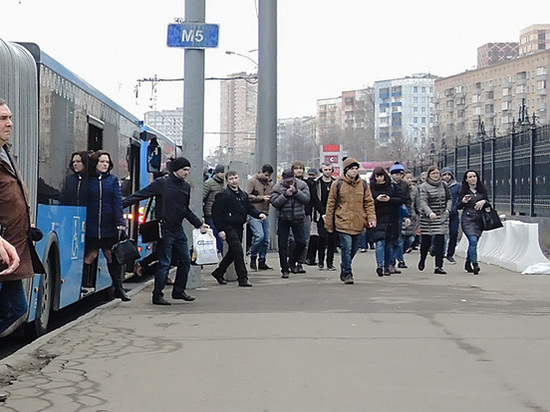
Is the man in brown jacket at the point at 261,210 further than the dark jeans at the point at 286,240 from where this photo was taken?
Yes

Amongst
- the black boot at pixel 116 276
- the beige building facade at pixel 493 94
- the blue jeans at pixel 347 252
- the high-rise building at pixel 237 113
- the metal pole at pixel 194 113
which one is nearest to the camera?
the black boot at pixel 116 276

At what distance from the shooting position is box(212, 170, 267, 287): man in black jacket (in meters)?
13.7

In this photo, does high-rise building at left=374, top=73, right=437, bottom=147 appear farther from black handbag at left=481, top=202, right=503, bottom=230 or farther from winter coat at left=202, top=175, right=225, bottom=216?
black handbag at left=481, top=202, right=503, bottom=230

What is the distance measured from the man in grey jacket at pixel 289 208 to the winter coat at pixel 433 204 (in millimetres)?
1888

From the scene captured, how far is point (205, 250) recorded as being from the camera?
44.3ft

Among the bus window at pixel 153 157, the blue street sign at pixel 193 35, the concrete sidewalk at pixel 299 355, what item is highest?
the blue street sign at pixel 193 35

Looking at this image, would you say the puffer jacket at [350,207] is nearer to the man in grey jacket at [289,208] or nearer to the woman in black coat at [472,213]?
the man in grey jacket at [289,208]

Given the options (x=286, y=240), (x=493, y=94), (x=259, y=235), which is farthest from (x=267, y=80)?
(x=493, y=94)

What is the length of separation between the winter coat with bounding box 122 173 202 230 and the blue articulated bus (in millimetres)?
803

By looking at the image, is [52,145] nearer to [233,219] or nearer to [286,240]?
[233,219]

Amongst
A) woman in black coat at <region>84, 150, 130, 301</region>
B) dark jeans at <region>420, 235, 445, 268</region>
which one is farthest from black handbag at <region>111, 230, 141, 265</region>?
dark jeans at <region>420, 235, 445, 268</region>

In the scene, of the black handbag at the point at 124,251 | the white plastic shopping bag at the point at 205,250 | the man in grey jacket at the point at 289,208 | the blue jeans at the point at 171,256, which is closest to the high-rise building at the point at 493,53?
the man in grey jacket at the point at 289,208

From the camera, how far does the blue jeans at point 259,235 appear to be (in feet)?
54.5

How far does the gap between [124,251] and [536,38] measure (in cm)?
15940
